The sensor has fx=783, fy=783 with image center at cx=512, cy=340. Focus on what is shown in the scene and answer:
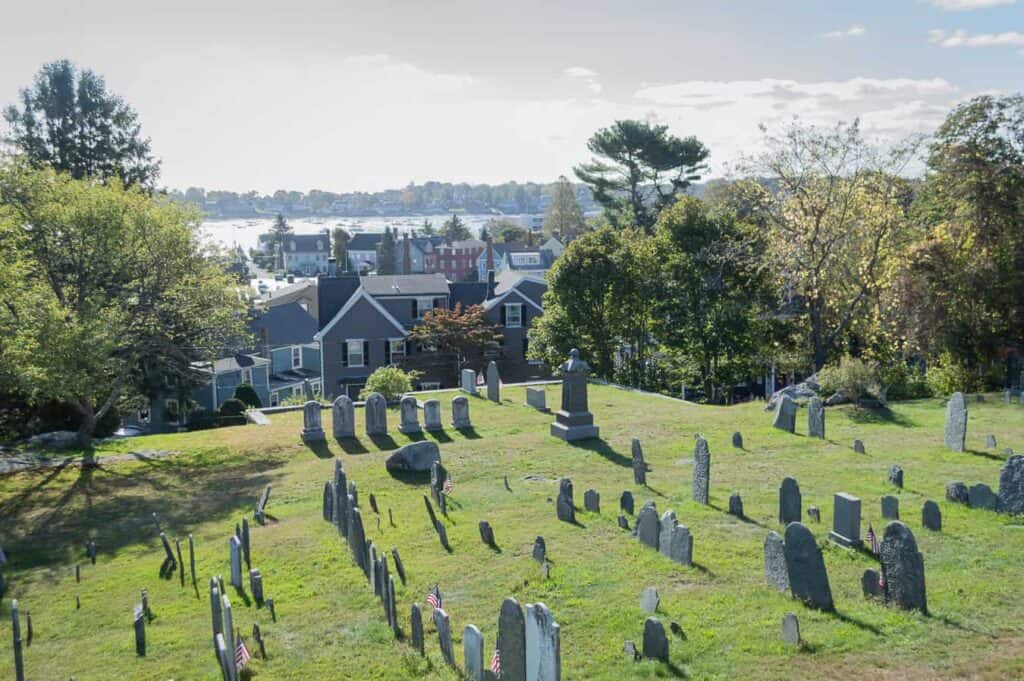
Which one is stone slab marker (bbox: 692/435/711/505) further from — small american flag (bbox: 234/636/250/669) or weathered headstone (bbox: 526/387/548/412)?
weathered headstone (bbox: 526/387/548/412)

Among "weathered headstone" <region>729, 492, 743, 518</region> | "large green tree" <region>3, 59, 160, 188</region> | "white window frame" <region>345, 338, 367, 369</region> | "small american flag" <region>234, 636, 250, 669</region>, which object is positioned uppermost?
"large green tree" <region>3, 59, 160, 188</region>

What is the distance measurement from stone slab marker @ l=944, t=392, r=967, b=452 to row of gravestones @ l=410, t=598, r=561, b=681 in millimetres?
16174

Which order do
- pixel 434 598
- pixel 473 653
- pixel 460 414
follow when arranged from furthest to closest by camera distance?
pixel 460 414 → pixel 434 598 → pixel 473 653

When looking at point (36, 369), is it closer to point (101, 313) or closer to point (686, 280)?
point (101, 313)

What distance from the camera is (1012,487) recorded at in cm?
1545

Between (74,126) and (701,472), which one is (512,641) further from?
(74,126)

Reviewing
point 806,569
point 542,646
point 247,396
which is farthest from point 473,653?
point 247,396

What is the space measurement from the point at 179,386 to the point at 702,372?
2501 cm

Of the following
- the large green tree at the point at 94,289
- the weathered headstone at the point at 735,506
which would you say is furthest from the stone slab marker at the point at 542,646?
the large green tree at the point at 94,289

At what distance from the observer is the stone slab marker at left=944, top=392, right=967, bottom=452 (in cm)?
2059

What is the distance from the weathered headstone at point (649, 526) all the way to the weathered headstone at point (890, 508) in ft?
15.5

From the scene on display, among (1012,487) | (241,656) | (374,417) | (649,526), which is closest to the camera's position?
(241,656)

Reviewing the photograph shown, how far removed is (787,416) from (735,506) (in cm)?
883

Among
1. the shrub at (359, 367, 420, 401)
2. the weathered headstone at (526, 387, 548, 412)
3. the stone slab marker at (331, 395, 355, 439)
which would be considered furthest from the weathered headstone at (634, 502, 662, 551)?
the shrub at (359, 367, 420, 401)
